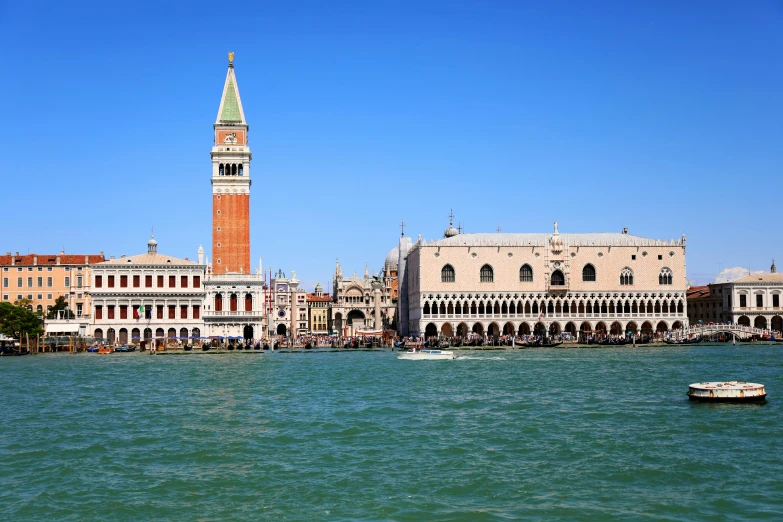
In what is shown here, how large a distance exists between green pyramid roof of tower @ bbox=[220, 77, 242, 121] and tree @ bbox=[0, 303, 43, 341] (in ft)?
74.9

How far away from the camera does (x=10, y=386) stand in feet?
114

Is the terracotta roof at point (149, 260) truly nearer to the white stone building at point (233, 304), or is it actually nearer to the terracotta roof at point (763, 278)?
the white stone building at point (233, 304)

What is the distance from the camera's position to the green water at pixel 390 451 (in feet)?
45.7

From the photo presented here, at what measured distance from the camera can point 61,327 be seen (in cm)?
6650

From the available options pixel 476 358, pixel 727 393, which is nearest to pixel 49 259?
pixel 476 358

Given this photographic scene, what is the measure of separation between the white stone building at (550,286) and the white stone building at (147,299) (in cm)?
A: 1933

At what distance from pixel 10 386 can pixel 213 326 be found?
3567cm

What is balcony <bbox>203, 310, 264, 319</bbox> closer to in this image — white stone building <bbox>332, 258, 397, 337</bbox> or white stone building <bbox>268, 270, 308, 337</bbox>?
white stone building <bbox>268, 270, 308, 337</bbox>

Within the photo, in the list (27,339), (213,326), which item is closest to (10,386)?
(27,339)

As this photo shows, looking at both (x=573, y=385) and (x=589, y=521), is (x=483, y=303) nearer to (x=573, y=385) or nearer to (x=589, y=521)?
(x=573, y=385)

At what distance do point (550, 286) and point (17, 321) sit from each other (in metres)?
42.6

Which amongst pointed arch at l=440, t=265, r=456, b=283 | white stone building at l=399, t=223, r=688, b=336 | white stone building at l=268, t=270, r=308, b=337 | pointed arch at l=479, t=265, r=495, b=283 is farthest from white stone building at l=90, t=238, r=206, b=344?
white stone building at l=268, t=270, r=308, b=337

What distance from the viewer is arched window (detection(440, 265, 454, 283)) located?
246 ft

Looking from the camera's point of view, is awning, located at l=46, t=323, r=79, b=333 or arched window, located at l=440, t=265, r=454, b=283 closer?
awning, located at l=46, t=323, r=79, b=333
